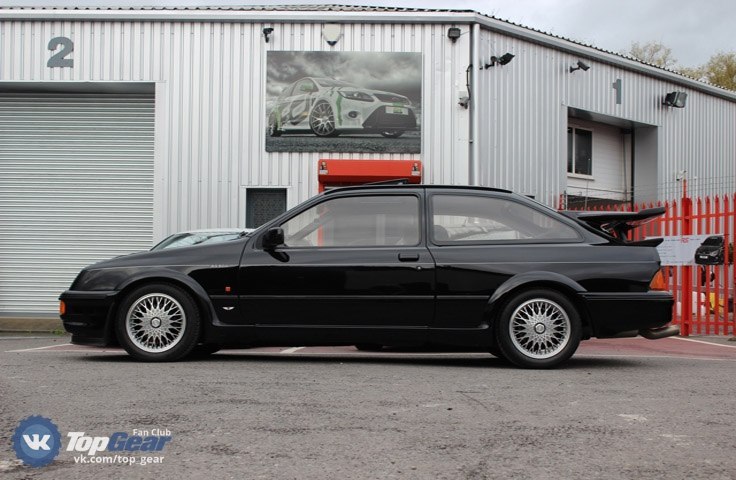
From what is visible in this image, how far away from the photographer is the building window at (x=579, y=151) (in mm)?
A: 19453

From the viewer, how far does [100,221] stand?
16.3 metres

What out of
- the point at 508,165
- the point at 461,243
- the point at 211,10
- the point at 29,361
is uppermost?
the point at 211,10

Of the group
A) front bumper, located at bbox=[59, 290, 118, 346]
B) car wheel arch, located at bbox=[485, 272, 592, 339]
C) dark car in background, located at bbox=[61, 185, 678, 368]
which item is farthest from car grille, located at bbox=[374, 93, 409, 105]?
front bumper, located at bbox=[59, 290, 118, 346]

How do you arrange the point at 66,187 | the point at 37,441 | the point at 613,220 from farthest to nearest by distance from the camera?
1. the point at 66,187
2. the point at 613,220
3. the point at 37,441

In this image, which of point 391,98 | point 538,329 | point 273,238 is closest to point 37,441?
point 273,238

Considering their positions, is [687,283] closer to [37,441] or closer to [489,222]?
[489,222]

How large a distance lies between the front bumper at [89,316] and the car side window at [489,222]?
9.19 ft

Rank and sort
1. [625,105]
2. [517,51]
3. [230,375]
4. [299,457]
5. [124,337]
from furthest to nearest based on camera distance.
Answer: [625,105]
[517,51]
[124,337]
[230,375]
[299,457]

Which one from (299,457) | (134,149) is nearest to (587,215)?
(299,457)

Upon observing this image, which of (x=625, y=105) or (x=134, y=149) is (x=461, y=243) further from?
(x=625, y=105)

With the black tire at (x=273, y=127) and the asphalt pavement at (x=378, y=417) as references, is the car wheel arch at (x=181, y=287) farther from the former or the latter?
the black tire at (x=273, y=127)

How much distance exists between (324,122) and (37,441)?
1208 cm

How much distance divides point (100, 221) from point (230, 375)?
459 inches

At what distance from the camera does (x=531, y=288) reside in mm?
6312
